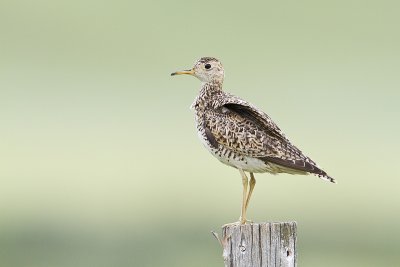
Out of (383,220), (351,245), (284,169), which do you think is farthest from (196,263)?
(284,169)

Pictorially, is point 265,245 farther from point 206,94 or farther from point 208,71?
point 208,71

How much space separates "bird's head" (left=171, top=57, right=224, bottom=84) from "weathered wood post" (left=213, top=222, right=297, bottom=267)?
12.6 feet

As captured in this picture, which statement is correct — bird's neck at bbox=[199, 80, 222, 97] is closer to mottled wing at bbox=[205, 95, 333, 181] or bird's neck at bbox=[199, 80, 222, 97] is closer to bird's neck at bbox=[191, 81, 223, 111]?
bird's neck at bbox=[191, 81, 223, 111]

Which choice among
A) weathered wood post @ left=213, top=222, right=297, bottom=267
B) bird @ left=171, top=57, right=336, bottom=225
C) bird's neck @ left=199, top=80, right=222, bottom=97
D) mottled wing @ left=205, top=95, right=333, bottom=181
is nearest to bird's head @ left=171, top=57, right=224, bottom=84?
bird's neck @ left=199, top=80, right=222, bottom=97

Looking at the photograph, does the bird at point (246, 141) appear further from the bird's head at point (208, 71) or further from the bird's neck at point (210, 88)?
the bird's head at point (208, 71)

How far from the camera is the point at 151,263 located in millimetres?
26406

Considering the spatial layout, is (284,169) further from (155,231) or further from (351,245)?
(155,231)

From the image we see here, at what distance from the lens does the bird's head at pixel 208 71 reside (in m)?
14.4

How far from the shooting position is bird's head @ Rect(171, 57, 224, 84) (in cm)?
1436

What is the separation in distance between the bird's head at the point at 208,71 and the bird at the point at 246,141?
0.70 m

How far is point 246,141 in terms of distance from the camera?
1283cm

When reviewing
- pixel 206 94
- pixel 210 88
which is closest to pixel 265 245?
pixel 206 94

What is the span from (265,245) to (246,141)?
227 cm

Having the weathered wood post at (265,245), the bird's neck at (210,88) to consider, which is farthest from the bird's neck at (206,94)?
the weathered wood post at (265,245)
